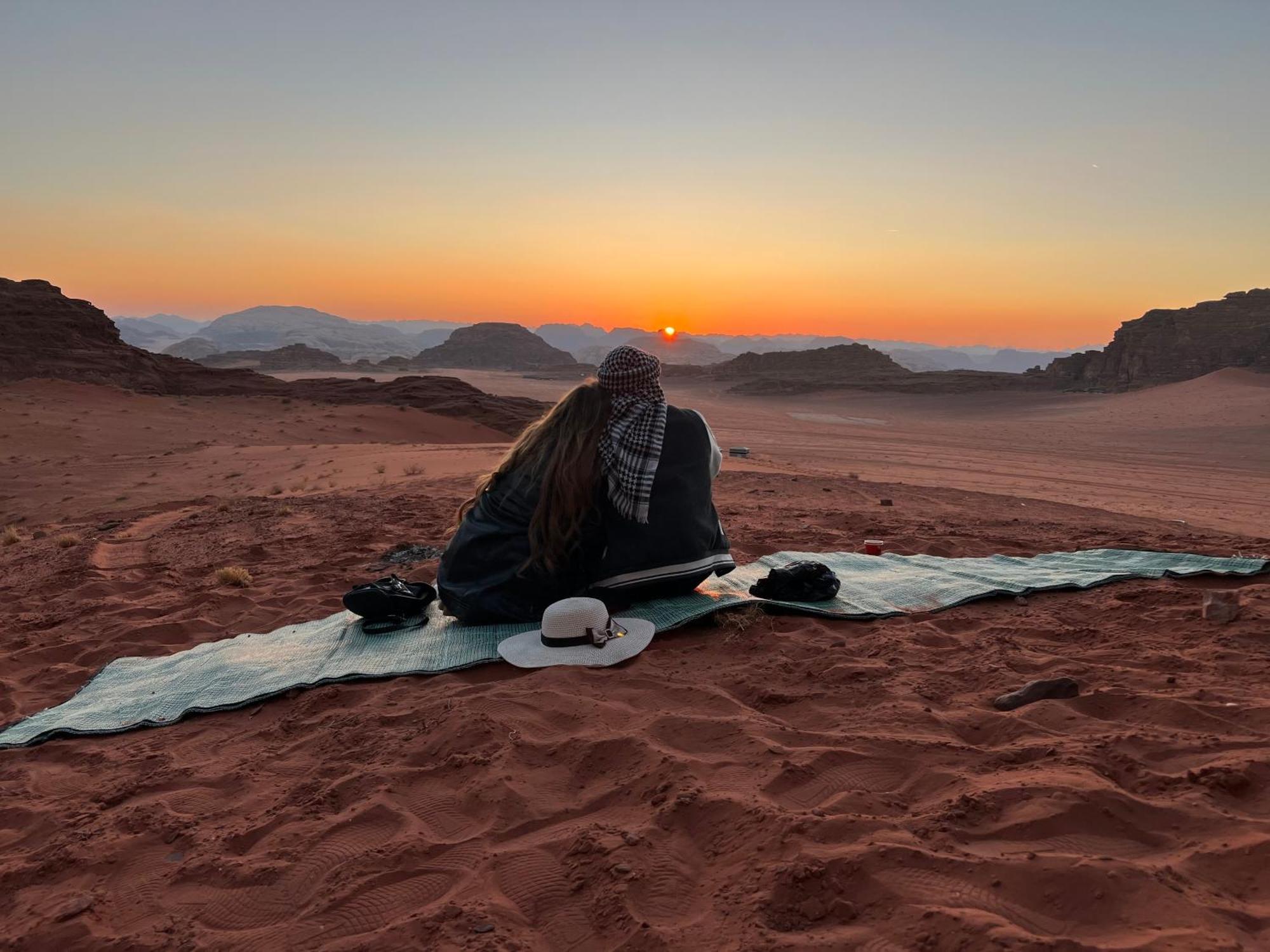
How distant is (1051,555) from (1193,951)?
4155 mm

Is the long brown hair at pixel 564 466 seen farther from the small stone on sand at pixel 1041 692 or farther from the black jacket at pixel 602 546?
the small stone on sand at pixel 1041 692

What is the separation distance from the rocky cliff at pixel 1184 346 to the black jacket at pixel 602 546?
48770 mm

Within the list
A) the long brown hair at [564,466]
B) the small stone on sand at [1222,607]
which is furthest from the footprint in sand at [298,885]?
the small stone on sand at [1222,607]

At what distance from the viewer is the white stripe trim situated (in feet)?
13.2

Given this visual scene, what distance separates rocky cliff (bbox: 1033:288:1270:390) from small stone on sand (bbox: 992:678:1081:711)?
49.0 meters

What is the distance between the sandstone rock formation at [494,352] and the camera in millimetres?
101188

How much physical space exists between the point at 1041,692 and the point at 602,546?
2.10 metres

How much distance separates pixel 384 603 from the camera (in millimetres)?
4211

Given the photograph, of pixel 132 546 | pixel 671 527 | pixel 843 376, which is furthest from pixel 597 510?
pixel 843 376

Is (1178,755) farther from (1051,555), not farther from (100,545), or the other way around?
(100,545)

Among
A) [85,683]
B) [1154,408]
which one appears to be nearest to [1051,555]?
[85,683]

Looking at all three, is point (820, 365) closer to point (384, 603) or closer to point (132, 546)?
point (132, 546)

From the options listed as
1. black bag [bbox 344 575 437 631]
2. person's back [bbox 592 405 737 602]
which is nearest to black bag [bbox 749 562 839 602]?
person's back [bbox 592 405 737 602]

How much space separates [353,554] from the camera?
21.1 feet
